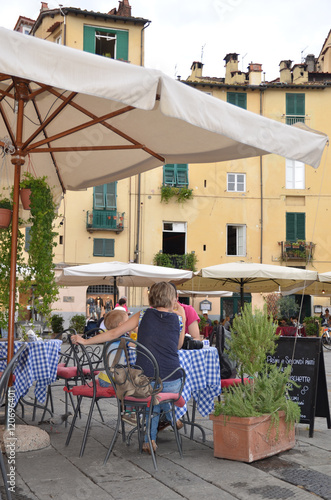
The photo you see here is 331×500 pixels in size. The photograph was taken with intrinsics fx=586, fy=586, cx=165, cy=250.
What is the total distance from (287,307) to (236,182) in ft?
22.5

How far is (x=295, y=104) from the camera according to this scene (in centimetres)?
3095

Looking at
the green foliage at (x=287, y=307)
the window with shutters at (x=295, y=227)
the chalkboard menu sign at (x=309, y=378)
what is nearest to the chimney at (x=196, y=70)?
the window with shutters at (x=295, y=227)

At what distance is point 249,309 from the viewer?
485 centimetres

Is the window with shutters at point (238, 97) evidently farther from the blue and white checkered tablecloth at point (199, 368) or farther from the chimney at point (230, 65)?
the blue and white checkered tablecloth at point (199, 368)

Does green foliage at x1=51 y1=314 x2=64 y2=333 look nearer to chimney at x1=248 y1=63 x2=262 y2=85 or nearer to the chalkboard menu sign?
chimney at x1=248 y1=63 x2=262 y2=85

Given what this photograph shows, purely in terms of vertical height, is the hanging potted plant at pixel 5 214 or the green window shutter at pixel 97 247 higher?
the green window shutter at pixel 97 247

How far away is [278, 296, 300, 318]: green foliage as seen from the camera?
28812 mm

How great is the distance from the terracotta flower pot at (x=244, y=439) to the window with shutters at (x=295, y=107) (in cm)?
2802

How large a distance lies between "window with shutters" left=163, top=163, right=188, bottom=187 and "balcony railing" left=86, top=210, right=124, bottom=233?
125 inches

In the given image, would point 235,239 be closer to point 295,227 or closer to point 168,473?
point 295,227

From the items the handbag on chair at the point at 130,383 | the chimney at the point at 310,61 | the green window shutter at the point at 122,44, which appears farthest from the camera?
the chimney at the point at 310,61

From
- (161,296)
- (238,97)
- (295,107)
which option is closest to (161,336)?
(161,296)

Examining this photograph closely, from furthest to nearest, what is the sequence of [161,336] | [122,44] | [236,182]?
[236,182] → [122,44] → [161,336]

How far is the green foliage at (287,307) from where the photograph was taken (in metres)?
28.8
